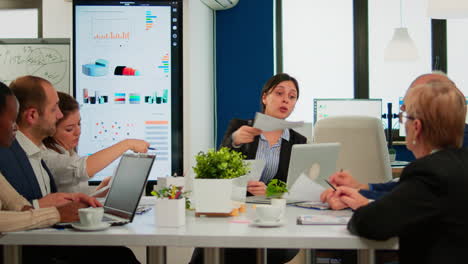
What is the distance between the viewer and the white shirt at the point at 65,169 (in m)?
2.59

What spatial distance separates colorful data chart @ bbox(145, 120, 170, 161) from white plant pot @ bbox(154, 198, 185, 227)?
78.8 inches

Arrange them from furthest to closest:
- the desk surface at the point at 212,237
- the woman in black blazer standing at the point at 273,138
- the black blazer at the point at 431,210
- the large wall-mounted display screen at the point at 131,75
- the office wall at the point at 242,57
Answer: the office wall at the point at 242,57
the large wall-mounted display screen at the point at 131,75
the woman in black blazer standing at the point at 273,138
the desk surface at the point at 212,237
the black blazer at the point at 431,210

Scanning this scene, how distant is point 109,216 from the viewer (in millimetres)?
2043

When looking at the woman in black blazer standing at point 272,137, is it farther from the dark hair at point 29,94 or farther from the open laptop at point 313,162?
the dark hair at point 29,94

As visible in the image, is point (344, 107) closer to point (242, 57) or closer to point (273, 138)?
point (242, 57)

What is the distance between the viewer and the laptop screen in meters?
1.95

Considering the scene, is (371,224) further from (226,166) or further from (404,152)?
(404,152)

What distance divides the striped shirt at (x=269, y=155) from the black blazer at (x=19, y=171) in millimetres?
Answer: 1335

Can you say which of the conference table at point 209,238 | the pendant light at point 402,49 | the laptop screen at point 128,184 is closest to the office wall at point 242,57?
the pendant light at point 402,49

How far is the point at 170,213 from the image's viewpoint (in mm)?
1847

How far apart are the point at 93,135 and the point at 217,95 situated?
9.41 feet

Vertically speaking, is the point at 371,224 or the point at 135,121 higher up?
the point at 135,121

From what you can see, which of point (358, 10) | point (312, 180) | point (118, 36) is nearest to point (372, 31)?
point (358, 10)

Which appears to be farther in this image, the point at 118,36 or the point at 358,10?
the point at 358,10
